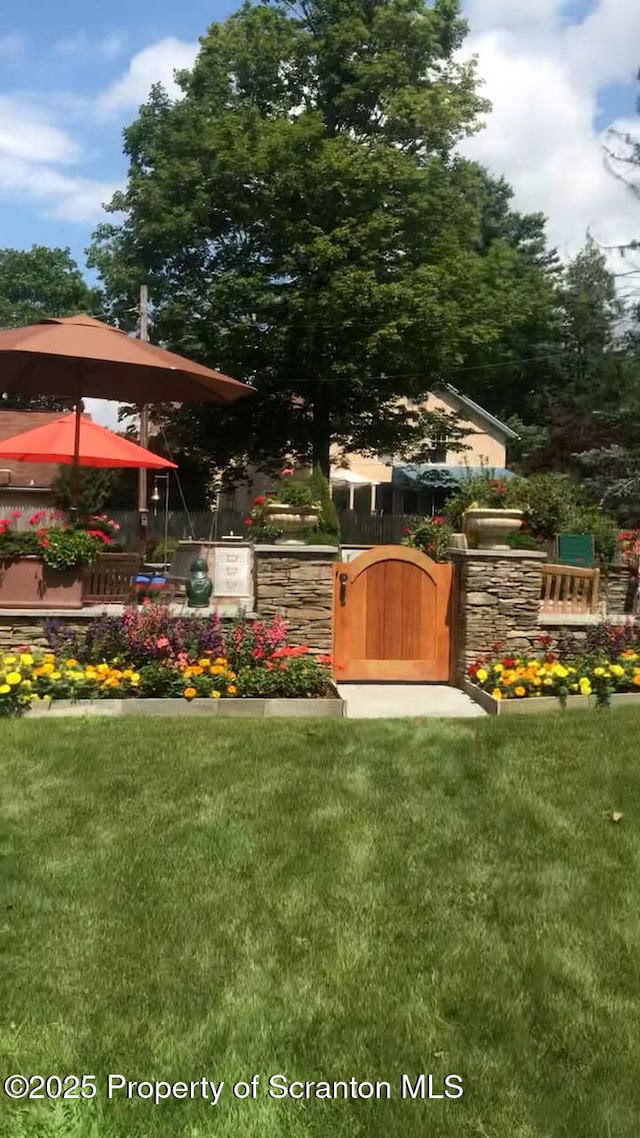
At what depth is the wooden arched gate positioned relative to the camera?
8.00 meters

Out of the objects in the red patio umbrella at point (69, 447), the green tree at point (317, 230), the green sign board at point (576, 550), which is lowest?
the green sign board at point (576, 550)

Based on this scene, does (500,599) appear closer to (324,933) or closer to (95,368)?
(95,368)

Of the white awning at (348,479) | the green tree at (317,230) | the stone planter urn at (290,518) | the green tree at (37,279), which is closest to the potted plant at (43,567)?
the stone planter urn at (290,518)

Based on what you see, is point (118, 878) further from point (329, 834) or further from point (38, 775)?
point (38, 775)

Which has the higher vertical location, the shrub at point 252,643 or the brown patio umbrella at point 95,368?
the brown patio umbrella at point 95,368

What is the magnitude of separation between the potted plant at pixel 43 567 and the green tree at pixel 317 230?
1565cm

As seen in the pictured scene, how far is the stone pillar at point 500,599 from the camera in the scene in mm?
7770

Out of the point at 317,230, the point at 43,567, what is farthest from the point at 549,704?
the point at 317,230

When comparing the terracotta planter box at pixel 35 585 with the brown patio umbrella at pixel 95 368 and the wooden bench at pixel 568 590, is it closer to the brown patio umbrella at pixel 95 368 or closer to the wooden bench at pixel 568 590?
the brown patio umbrella at pixel 95 368

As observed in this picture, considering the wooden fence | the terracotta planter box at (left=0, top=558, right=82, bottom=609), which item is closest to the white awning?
the wooden fence

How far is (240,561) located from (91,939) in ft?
25.6

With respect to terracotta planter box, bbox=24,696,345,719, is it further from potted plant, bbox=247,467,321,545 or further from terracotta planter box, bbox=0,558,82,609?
potted plant, bbox=247,467,321,545

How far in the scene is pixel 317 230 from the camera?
872 inches

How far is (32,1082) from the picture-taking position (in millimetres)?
2449
